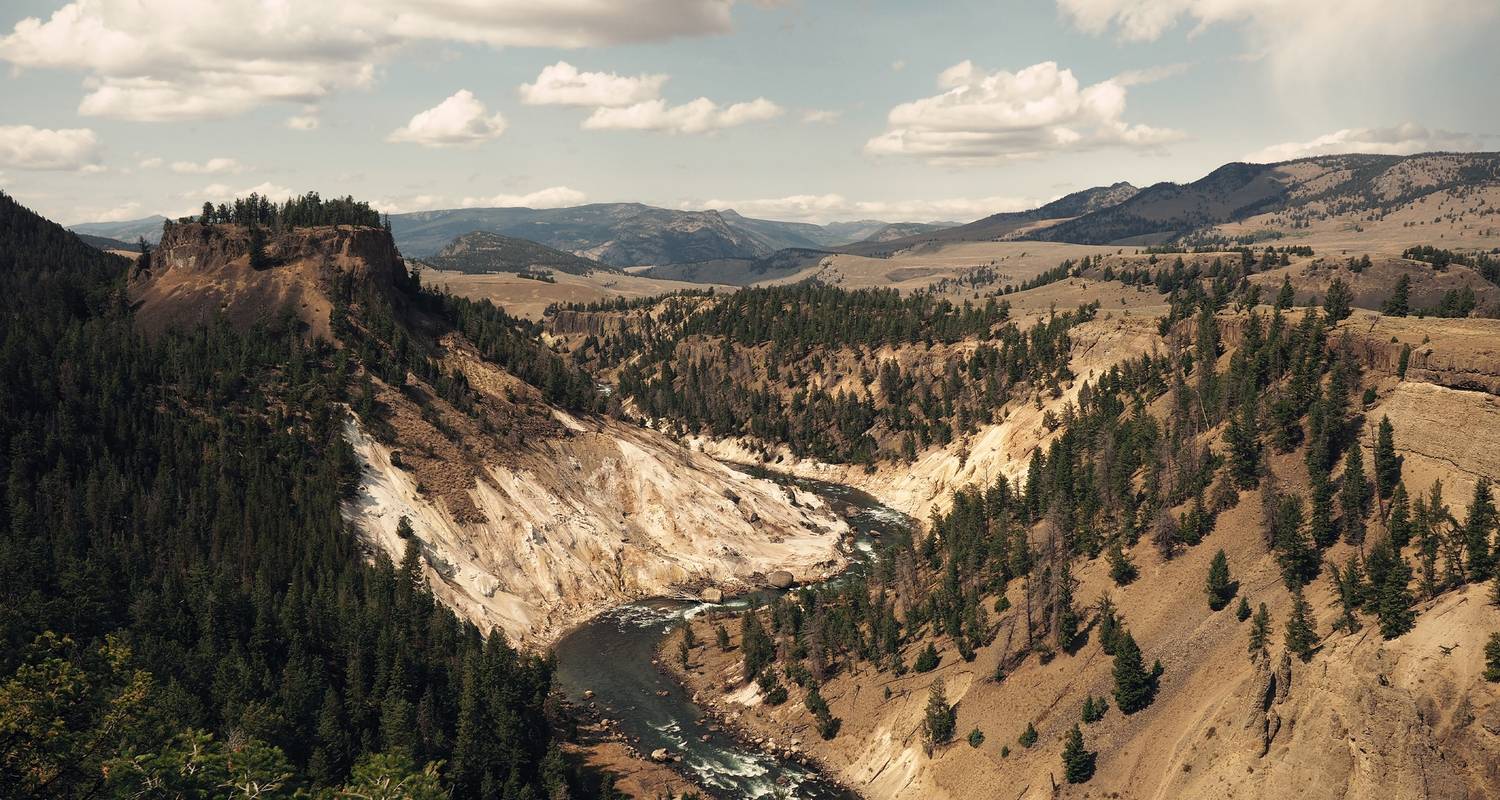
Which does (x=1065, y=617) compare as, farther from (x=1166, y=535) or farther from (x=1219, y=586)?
(x=1166, y=535)

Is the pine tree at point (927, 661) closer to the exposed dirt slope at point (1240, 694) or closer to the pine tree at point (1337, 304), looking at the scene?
the exposed dirt slope at point (1240, 694)

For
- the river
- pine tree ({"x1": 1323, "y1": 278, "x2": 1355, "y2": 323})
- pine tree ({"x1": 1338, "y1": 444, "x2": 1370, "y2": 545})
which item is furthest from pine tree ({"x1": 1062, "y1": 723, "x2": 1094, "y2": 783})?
pine tree ({"x1": 1323, "y1": 278, "x2": 1355, "y2": 323})

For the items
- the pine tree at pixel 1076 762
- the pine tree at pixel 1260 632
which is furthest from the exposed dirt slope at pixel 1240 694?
the pine tree at pixel 1260 632

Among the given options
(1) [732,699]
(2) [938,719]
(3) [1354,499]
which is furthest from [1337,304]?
(1) [732,699]

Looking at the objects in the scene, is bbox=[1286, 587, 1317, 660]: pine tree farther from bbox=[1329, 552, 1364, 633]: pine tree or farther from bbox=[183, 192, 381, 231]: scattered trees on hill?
bbox=[183, 192, 381, 231]: scattered trees on hill

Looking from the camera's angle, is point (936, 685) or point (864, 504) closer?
point (936, 685)

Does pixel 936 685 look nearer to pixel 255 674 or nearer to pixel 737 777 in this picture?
pixel 737 777

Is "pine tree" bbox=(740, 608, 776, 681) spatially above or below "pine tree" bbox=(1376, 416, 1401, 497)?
below

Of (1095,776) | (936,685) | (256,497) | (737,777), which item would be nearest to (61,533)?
(256,497)
